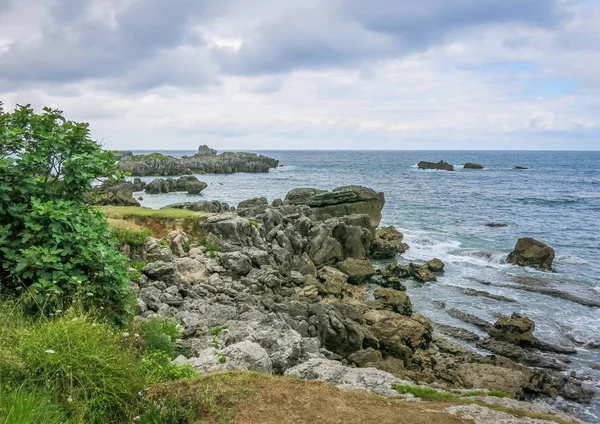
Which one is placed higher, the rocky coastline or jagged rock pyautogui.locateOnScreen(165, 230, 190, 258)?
jagged rock pyautogui.locateOnScreen(165, 230, 190, 258)

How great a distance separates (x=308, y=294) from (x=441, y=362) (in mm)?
6615

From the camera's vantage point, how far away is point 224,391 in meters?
6.35

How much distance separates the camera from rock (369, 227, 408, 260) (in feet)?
104

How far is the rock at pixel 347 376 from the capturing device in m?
8.23

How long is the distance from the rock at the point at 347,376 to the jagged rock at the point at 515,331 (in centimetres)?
1096

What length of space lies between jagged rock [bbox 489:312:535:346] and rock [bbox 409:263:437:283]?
7885 mm

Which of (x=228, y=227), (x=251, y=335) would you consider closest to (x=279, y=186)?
(x=228, y=227)

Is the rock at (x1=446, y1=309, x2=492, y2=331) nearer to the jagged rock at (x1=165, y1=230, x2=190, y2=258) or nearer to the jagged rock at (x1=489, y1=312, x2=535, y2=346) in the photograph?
the jagged rock at (x1=489, y1=312, x2=535, y2=346)

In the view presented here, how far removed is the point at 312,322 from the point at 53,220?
920 centimetres

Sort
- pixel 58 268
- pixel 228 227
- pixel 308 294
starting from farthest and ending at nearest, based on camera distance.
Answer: pixel 228 227
pixel 308 294
pixel 58 268

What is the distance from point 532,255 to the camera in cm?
2981

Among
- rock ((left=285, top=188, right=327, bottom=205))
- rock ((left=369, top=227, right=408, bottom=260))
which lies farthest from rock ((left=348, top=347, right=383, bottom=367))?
rock ((left=285, top=188, right=327, bottom=205))

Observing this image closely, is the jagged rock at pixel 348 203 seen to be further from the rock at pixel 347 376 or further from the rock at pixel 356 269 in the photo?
the rock at pixel 347 376

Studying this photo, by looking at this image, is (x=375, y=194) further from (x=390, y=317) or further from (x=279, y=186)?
(x=279, y=186)
